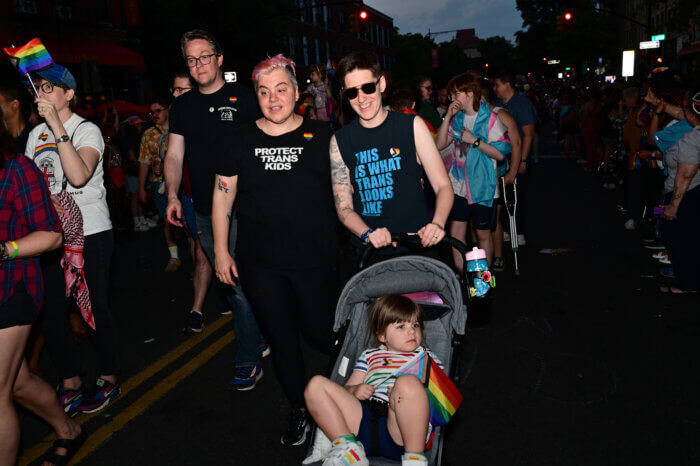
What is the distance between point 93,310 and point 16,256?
5.12 ft

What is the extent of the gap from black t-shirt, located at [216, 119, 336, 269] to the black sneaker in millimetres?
1058

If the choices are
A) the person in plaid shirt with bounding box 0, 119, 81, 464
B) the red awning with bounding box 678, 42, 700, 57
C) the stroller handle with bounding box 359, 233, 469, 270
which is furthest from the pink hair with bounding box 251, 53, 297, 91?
the red awning with bounding box 678, 42, 700, 57

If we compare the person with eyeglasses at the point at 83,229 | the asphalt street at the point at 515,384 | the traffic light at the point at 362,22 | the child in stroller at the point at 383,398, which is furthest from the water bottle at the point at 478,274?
the traffic light at the point at 362,22

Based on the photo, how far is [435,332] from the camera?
12.7 ft

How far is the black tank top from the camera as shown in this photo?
3.93 m

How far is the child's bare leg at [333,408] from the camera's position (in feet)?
10.5

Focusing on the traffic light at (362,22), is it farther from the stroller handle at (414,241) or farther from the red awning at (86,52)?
the stroller handle at (414,241)

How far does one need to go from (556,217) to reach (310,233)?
8255 mm

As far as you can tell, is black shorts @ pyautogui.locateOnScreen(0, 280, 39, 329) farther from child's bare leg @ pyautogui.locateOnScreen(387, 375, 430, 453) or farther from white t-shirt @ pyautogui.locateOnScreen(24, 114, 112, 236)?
child's bare leg @ pyautogui.locateOnScreen(387, 375, 430, 453)

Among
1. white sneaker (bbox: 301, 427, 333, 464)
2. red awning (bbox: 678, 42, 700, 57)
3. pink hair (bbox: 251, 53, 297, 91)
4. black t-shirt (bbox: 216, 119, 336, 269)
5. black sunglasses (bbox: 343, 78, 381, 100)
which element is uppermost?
red awning (bbox: 678, 42, 700, 57)

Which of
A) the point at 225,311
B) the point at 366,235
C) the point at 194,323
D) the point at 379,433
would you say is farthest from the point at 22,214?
the point at 225,311

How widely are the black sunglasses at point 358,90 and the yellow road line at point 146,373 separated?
9.91 ft

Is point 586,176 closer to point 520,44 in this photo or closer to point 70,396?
point 70,396

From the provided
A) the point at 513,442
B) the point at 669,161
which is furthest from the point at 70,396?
the point at 669,161
